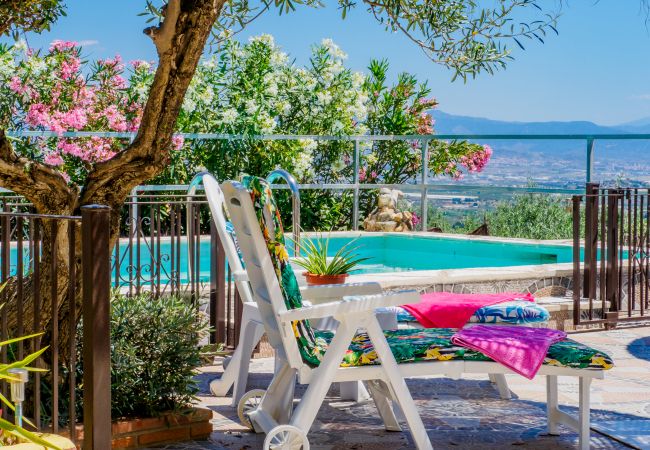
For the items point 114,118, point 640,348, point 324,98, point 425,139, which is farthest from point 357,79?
point 640,348

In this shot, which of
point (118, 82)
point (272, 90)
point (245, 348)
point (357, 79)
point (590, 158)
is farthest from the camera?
point (357, 79)

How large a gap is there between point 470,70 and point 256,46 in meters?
6.97

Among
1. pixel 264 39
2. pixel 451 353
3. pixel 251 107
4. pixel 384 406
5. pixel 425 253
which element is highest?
pixel 264 39

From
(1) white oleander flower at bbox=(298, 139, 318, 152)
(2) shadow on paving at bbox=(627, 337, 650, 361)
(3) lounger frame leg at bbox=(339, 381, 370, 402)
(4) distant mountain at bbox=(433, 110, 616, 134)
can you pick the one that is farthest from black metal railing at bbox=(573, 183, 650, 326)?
(4) distant mountain at bbox=(433, 110, 616, 134)

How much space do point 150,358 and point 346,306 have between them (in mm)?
908

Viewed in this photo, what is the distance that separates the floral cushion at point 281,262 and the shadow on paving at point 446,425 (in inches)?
22.7

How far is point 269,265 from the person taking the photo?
3.39m

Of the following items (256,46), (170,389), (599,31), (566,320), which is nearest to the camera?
(170,389)

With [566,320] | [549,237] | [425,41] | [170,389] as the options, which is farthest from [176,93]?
[549,237]

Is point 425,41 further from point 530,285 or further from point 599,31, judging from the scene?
point 599,31

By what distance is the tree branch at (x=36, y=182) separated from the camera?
341 cm

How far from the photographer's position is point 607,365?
355cm

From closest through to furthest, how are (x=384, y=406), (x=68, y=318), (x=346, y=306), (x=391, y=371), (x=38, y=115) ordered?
(x=346, y=306) → (x=391, y=371) → (x=68, y=318) → (x=384, y=406) → (x=38, y=115)

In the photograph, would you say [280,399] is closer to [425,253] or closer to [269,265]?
[269,265]
